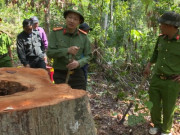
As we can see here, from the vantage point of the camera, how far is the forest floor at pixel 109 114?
3.59 m

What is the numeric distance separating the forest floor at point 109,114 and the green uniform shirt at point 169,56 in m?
1.06

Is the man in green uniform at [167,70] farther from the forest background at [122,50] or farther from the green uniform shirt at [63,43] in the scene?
the green uniform shirt at [63,43]

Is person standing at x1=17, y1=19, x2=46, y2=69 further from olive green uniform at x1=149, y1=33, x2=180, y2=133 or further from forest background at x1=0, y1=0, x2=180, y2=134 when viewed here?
olive green uniform at x1=149, y1=33, x2=180, y2=133

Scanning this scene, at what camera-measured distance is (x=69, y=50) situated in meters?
2.86

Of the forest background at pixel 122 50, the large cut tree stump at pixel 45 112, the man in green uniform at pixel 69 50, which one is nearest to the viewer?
the large cut tree stump at pixel 45 112

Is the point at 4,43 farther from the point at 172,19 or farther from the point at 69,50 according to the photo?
the point at 172,19

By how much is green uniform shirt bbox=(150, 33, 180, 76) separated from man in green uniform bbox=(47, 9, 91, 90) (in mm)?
1121

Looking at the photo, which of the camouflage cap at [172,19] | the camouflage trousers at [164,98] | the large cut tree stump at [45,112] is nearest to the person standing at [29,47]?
the large cut tree stump at [45,112]

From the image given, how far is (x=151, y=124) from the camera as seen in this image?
390 centimetres

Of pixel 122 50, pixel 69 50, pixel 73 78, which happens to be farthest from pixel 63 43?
pixel 122 50

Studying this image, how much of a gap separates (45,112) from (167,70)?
2.13 m

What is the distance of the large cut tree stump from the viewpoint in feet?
5.74

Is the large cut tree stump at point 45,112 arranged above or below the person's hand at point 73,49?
below

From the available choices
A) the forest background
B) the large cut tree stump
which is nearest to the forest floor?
the forest background
